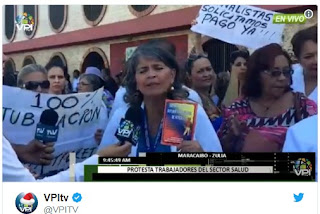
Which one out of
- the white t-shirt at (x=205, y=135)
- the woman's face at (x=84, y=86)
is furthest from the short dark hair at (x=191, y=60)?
the woman's face at (x=84, y=86)

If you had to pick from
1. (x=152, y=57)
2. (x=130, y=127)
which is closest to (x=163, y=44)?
(x=152, y=57)

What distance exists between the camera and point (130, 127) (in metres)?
3.10

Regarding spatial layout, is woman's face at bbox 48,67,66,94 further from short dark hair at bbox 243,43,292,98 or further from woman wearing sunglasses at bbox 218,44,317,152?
short dark hair at bbox 243,43,292,98

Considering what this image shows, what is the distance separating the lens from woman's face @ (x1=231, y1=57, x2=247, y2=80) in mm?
3011

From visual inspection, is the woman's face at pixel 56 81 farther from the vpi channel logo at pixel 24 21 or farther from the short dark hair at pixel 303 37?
the short dark hair at pixel 303 37

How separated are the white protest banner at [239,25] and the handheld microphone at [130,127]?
64 centimetres

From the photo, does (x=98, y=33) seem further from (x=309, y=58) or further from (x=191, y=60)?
(x=309, y=58)

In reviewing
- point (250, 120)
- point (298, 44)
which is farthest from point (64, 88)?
Result: point (298, 44)

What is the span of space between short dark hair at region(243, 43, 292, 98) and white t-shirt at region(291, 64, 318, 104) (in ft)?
0.18

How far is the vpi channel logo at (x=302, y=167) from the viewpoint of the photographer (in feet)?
9.92

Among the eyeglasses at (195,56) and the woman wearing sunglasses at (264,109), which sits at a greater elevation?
the eyeglasses at (195,56)

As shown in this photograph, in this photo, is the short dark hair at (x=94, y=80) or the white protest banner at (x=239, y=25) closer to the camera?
the white protest banner at (x=239, y=25)

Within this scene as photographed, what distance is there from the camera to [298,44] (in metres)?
2.99

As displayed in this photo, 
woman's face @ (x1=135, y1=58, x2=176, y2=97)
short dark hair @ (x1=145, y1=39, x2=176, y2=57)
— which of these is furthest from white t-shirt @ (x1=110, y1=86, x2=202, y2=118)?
short dark hair @ (x1=145, y1=39, x2=176, y2=57)
